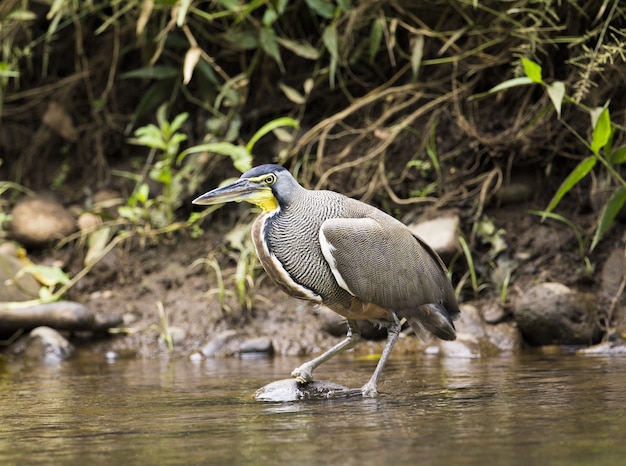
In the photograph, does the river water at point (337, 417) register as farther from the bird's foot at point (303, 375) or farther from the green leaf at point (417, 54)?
the green leaf at point (417, 54)

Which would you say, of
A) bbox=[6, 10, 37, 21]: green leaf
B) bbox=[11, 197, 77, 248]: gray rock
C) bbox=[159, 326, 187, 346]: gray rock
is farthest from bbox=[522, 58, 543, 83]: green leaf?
bbox=[6, 10, 37, 21]: green leaf

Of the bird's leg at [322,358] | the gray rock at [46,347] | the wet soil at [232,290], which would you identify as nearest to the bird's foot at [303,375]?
the bird's leg at [322,358]

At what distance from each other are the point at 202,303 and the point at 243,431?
4098mm

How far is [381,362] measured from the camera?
4.60 meters

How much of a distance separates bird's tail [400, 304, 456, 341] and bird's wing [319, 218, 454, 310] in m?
0.06

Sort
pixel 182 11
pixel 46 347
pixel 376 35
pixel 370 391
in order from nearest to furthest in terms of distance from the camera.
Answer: pixel 370 391, pixel 46 347, pixel 182 11, pixel 376 35

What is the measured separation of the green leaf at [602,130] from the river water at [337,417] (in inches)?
47.9

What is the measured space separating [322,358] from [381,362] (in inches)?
14.1

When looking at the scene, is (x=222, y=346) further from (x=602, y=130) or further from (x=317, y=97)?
(x=602, y=130)

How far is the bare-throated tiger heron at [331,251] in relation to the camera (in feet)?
15.0

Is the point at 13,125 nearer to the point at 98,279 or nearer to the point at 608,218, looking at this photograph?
the point at 98,279

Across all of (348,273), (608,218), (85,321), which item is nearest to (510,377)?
(348,273)

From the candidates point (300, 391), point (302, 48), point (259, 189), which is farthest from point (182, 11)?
point (300, 391)

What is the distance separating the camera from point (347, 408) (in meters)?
4.00
